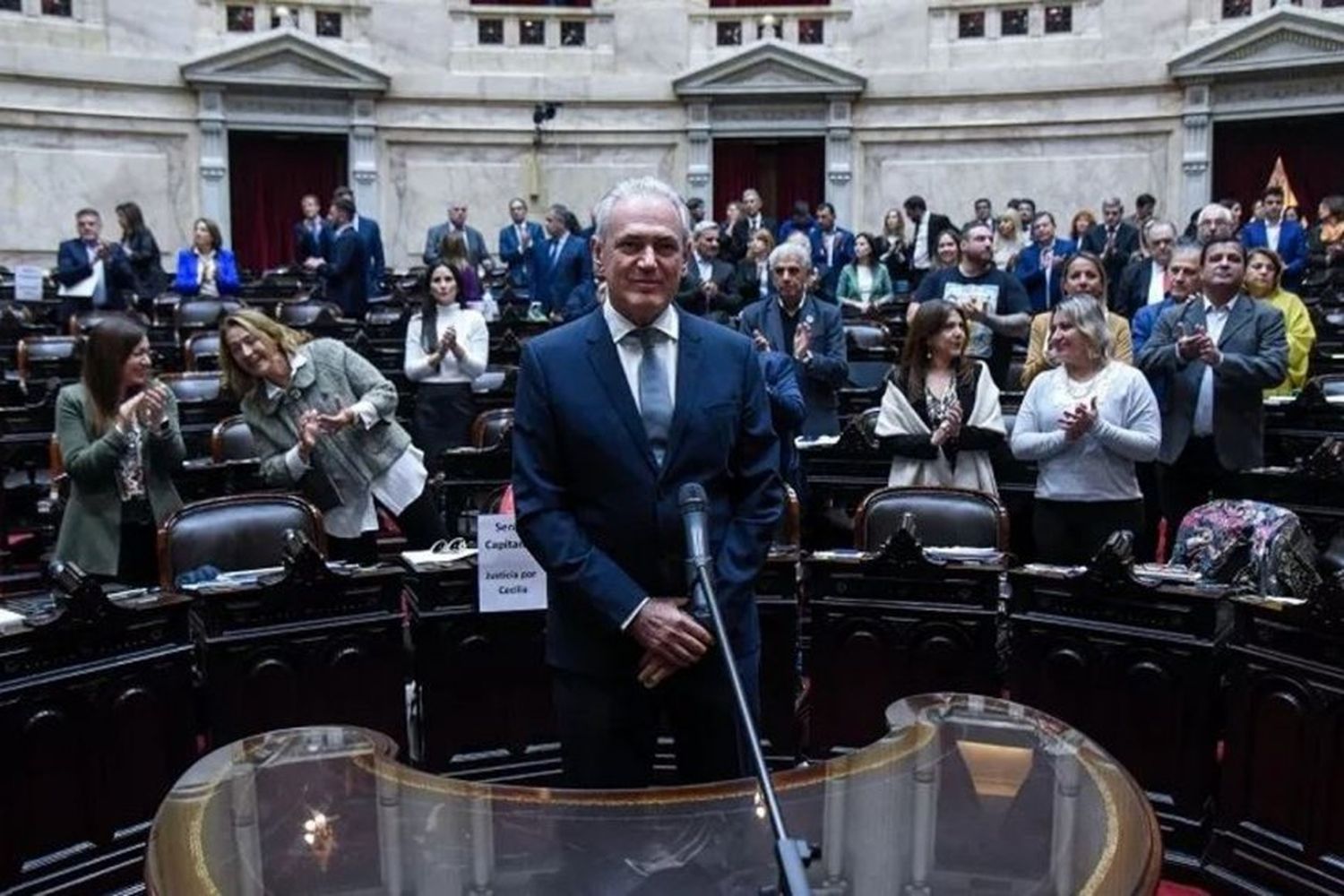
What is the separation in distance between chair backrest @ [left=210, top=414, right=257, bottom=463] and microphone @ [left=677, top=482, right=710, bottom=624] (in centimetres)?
376

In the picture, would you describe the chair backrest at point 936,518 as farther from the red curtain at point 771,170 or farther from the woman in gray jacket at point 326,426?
the red curtain at point 771,170

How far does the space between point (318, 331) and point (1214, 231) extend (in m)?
5.91

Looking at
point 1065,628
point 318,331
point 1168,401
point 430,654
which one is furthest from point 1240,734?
point 318,331

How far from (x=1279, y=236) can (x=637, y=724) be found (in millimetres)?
9142

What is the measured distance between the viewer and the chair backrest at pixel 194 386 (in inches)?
261

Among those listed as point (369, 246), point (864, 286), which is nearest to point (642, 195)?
point (864, 286)

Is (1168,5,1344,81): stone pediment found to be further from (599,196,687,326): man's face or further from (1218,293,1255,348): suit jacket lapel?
(599,196,687,326): man's face

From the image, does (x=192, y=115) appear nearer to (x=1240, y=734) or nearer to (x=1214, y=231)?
(x=1214, y=231)

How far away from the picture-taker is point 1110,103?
15000 mm

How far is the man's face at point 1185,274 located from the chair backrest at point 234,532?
135 inches

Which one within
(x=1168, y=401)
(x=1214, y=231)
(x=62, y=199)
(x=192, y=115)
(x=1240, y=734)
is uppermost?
(x=192, y=115)

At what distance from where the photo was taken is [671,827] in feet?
6.33

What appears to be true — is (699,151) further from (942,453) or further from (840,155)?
(942,453)

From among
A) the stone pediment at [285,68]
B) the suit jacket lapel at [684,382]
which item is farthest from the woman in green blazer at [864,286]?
the stone pediment at [285,68]
